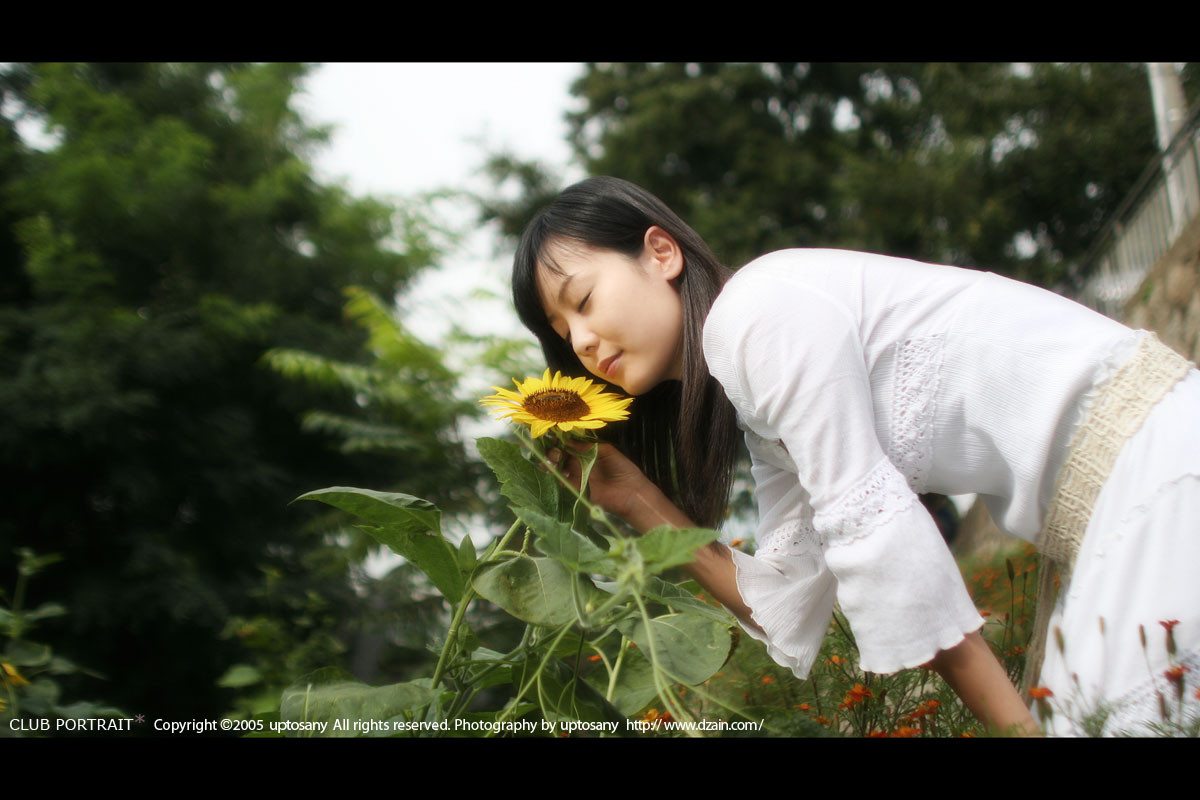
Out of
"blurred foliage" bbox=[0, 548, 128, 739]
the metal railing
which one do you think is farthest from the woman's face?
the metal railing

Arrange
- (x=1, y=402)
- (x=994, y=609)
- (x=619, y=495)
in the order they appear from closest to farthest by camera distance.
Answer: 1. (x=619, y=495)
2. (x=994, y=609)
3. (x=1, y=402)

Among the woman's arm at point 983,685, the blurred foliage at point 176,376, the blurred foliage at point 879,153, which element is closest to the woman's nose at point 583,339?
the woman's arm at point 983,685

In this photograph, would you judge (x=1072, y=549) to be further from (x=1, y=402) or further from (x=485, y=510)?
(x=1, y=402)

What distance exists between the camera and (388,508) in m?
1.07

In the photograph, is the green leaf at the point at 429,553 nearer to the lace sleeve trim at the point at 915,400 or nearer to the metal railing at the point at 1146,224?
the lace sleeve trim at the point at 915,400

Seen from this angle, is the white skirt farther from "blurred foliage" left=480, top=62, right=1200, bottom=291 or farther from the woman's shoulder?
"blurred foliage" left=480, top=62, right=1200, bottom=291

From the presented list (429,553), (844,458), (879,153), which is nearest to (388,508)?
(429,553)

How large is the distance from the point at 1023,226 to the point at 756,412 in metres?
9.41

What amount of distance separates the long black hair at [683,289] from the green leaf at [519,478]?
0.99ft

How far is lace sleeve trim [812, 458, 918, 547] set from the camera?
98 cm

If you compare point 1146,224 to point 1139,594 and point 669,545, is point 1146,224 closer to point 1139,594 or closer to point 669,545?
point 1139,594

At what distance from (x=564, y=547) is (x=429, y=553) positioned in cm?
25

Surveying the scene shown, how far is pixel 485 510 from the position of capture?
6125mm
